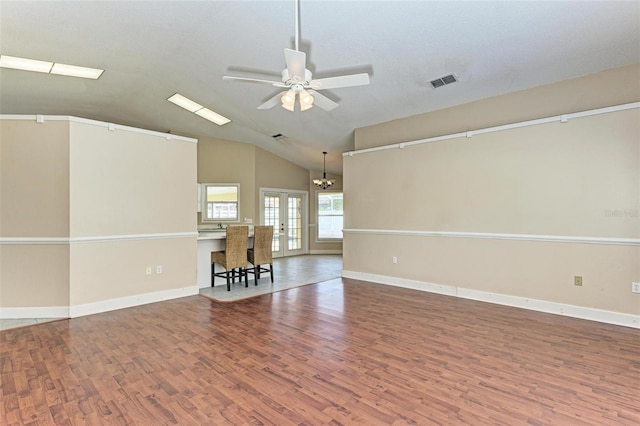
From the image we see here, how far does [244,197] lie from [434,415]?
7.37m

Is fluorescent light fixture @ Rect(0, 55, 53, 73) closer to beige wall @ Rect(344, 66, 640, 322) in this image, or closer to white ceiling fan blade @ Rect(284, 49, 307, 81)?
white ceiling fan blade @ Rect(284, 49, 307, 81)

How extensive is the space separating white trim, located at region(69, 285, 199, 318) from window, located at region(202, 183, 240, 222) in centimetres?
352

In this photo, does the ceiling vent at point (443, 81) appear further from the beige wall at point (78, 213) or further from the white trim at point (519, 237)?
the beige wall at point (78, 213)

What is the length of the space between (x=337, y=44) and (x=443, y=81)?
1.60m

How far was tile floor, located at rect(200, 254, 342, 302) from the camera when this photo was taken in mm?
5184

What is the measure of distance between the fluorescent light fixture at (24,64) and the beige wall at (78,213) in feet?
3.99

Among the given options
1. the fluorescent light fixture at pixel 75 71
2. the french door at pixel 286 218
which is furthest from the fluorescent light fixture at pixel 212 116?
the french door at pixel 286 218

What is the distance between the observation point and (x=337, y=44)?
3.92 metres

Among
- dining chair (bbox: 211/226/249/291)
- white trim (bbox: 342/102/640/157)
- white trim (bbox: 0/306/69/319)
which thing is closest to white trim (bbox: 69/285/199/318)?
white trim (bbox: 0/306/69/319)

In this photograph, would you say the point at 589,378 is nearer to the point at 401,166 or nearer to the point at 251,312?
the point at 251,312

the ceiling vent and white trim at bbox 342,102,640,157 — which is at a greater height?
the ceiling vent

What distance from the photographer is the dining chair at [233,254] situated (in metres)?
5.34

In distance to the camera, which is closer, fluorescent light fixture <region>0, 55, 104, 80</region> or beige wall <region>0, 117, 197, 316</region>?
beige wall <region>0, 117, 197, 316</region>

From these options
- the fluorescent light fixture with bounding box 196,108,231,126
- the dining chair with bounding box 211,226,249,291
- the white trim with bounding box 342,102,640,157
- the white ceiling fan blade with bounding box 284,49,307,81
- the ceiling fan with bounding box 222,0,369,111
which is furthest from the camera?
the fluorescent light fixture with bounding box 196,108,231,126
